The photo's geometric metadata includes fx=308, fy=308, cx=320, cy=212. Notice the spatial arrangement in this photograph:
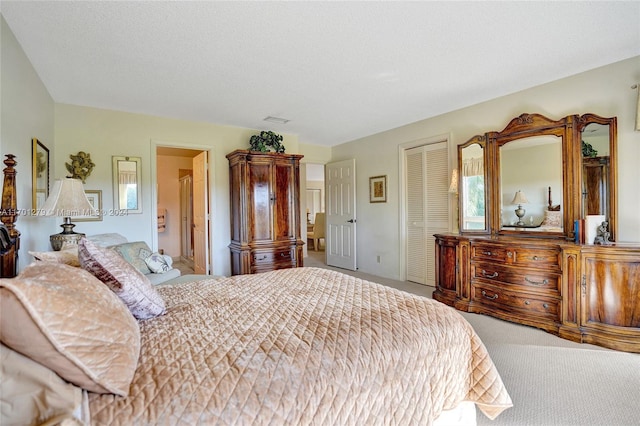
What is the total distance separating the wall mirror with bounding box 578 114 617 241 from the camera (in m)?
2.73

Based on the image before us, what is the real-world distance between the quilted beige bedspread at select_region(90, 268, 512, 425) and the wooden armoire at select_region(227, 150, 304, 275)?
98.3 inches

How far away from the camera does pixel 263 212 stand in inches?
169

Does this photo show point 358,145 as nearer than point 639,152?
No

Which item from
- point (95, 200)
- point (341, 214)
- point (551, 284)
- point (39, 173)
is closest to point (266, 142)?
point (341, 214)

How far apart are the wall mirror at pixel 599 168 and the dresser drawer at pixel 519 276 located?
0.63 m

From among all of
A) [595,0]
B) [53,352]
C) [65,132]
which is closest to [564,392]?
[595,0]

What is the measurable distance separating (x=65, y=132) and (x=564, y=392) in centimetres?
514

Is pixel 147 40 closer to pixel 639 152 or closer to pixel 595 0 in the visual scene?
pixel 595 0

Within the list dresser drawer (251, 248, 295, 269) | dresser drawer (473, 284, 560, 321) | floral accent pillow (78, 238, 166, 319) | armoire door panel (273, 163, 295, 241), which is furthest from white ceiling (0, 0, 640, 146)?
dresser drawer (473, 284, 560, 321)

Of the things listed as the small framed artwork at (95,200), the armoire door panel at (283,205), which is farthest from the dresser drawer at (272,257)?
the small framed artwork at (95,200)

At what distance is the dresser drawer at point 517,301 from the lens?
279 cm

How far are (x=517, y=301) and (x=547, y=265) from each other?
45cm

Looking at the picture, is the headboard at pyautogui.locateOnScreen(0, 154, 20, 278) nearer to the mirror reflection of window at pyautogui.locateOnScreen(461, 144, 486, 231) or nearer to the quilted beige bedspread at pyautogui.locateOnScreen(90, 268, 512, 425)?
the quilted beige bedspread at pyautogui.locateOnScreen(90, 268, 512, 425)

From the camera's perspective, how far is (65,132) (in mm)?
3543
